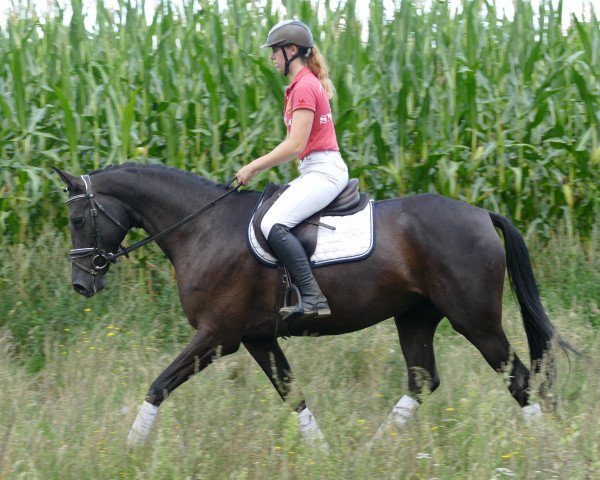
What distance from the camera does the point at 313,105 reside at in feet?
18.9

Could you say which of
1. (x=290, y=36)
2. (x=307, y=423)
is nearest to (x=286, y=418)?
(x=307, y=423)

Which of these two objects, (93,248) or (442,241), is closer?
(442,241)

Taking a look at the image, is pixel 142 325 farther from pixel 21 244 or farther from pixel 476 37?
pixel 476 37

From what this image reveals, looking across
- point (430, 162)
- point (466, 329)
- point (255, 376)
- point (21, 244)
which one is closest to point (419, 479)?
point (466, 329)

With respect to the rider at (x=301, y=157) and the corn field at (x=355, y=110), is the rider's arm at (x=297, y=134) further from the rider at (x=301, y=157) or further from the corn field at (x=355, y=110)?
the corn field at (x=355, y=110)

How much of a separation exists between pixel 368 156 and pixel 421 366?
270 centimetres

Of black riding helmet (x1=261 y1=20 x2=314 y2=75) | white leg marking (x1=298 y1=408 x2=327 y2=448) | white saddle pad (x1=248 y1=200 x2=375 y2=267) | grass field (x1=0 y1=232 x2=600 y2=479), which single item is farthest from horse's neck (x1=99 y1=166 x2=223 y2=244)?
white leg marking (x1=298 y1=408 x2=327 y2=448)

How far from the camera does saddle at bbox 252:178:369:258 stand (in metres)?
5.91

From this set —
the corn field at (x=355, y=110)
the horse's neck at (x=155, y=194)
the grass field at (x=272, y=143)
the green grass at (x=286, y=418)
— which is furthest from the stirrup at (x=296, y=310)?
the corn field at (x=355, y=110)

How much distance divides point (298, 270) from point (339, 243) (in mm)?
348

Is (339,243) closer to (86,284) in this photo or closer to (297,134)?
(297,134)

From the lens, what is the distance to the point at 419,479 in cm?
493

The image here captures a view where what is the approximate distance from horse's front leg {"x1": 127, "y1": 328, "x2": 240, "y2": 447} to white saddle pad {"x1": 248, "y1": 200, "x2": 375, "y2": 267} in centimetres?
61

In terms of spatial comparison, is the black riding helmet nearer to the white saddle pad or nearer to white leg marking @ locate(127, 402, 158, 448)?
the white saddle pad
